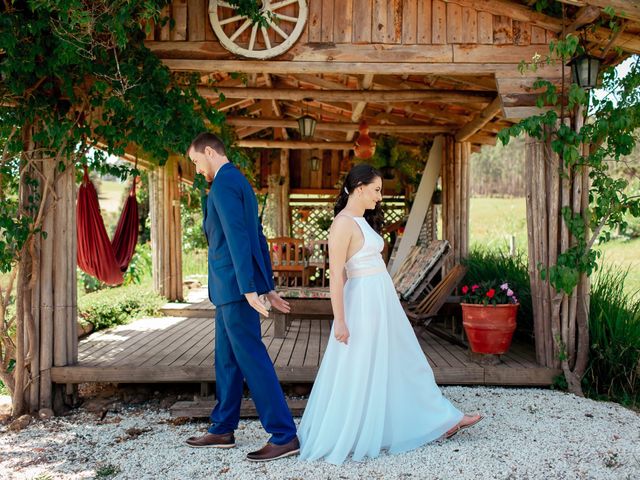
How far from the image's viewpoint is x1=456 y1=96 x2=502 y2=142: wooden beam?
5980 millimetres

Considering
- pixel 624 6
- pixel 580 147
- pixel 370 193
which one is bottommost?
pixel 370 193

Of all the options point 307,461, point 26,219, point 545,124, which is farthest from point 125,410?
point 545,124

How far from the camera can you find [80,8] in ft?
11.6

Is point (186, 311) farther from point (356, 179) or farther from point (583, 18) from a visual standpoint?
point (583, 18)

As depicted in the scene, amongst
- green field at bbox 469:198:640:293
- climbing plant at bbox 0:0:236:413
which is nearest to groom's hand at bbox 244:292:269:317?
climbing plant at bbox 0:0:236:413

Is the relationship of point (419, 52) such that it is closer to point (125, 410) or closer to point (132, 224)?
point (132, 224)

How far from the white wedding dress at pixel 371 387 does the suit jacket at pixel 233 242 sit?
18.9 inches

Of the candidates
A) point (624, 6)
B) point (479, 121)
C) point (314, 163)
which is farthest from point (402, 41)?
point (314, 163)

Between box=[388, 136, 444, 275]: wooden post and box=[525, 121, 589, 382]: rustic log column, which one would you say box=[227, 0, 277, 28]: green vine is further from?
box=[388, 136, 444, 275]: wooden post

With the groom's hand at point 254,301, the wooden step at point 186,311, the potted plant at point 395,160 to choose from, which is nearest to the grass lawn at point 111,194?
the potted plant at point 395,160

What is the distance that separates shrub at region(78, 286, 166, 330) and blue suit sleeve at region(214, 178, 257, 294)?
402 cm

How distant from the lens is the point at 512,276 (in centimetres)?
616

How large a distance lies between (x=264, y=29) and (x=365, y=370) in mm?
2516

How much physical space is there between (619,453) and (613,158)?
2.10 metres
